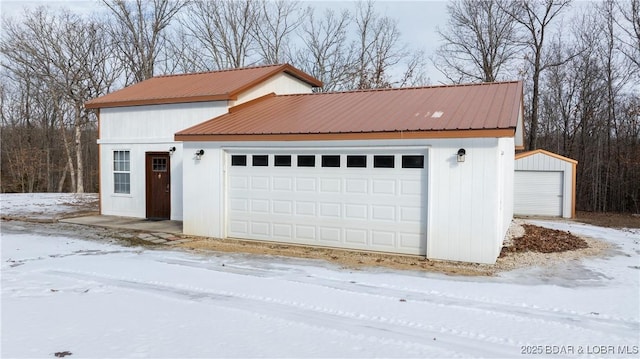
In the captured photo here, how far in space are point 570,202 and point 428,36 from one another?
55.2 ft

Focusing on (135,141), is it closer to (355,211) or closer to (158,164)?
(158,164)

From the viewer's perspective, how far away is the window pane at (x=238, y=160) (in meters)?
10.3

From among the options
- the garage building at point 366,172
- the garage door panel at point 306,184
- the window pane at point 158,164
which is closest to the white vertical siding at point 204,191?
the garage building at point 366,172

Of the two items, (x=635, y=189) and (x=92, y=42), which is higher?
(x=92, y=42)

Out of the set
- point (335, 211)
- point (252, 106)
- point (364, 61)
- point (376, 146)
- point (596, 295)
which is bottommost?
point (596, 295)

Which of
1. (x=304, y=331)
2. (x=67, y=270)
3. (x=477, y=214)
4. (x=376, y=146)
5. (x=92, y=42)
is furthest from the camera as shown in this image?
(x=92, y=42)

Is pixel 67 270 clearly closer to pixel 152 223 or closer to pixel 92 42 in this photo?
pixel 152 223

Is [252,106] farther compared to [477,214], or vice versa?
[252,106]

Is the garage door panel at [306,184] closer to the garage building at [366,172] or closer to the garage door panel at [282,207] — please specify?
the garage building at [366,172]

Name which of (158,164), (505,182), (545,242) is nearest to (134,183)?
(158,164)

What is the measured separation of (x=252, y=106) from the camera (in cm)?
1268

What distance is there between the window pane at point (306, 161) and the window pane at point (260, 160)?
0.84 meters

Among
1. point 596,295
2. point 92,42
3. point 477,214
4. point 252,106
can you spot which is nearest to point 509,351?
point 596,295

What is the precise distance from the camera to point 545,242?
10516mm
